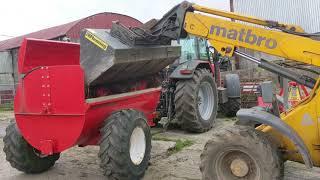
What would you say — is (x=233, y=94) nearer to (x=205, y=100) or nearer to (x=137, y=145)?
(x=205, y=100)

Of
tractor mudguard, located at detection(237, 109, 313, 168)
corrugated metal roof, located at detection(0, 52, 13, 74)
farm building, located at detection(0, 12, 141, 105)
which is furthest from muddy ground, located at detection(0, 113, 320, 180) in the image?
corrugated metal roof, located at detection(0, 52, 13, 74)

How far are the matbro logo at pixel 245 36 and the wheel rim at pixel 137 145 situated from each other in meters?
1.67

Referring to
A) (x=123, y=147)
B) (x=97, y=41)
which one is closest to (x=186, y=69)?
(x=97, y=41)

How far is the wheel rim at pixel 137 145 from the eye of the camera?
5.57m

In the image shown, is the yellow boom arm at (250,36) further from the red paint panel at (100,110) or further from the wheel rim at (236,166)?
the red paint panel at (100,110)

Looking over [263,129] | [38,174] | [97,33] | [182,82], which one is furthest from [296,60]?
[182,82]

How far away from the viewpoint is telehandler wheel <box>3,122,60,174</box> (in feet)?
19.4

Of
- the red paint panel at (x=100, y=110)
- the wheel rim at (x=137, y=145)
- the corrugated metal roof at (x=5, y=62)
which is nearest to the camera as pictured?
the red paint panel at (x=100, y=110)

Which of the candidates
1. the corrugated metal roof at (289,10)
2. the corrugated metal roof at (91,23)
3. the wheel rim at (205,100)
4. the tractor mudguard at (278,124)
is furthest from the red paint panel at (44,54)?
the corrugated metal roof at (91,23)

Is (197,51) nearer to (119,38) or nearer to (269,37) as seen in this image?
(119,38)

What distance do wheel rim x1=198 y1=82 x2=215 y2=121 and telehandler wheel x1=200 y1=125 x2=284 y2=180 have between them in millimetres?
4653

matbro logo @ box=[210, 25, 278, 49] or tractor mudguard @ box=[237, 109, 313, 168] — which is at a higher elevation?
matbro logo @ box=[210, 25, 278, 49]

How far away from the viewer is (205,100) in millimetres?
9516

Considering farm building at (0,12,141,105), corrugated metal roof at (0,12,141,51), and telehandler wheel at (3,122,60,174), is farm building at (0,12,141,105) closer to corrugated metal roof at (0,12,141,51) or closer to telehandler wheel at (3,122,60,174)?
corrugated metal roof at (0,12,141,51)
